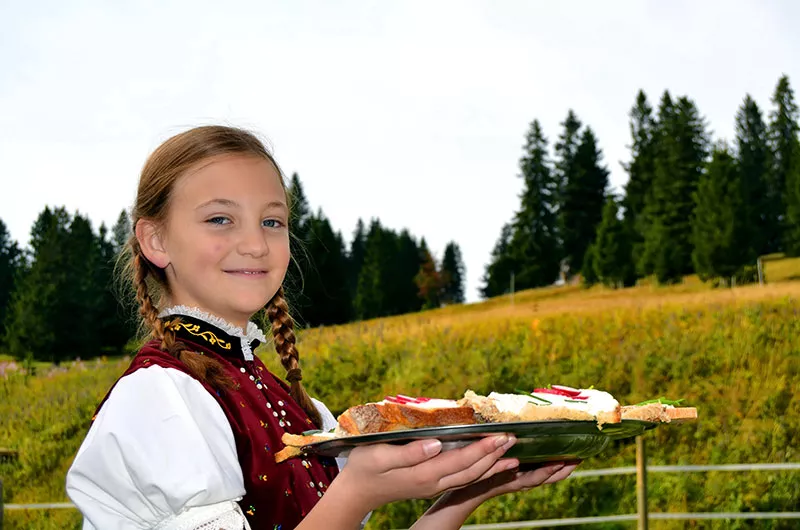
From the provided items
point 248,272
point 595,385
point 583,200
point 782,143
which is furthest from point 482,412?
point 782,143

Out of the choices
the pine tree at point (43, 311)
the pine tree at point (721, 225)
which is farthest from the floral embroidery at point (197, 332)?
the pine tree at point (721, 225)

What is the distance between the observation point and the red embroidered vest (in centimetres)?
162

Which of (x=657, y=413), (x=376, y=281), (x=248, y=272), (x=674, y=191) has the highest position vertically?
(x=674, y=191)

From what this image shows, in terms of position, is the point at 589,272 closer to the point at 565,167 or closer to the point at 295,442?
the point at 565,167

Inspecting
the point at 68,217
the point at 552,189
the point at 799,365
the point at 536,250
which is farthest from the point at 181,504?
the point at 552,189

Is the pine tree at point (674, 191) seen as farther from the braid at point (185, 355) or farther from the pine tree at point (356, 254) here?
the braid at point (185, 355)

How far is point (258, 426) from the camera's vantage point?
66.7 inches

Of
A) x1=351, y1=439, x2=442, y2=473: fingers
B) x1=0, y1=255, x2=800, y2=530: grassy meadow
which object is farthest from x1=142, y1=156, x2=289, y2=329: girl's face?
x1=0, y1=255, x2=800, y2=530: grassy meadow

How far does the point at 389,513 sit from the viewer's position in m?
10.7

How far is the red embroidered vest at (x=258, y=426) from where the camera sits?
5.32 feet

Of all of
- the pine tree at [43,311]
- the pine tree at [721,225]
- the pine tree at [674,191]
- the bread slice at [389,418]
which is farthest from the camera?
the pine tree at [674,191]

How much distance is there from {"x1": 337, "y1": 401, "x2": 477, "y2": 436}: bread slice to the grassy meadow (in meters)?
9.29

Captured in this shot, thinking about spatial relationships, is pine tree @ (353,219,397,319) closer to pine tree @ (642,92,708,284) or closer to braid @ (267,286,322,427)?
pine tree @ (642,92,708,284)

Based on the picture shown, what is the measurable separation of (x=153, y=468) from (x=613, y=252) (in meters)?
48.1
